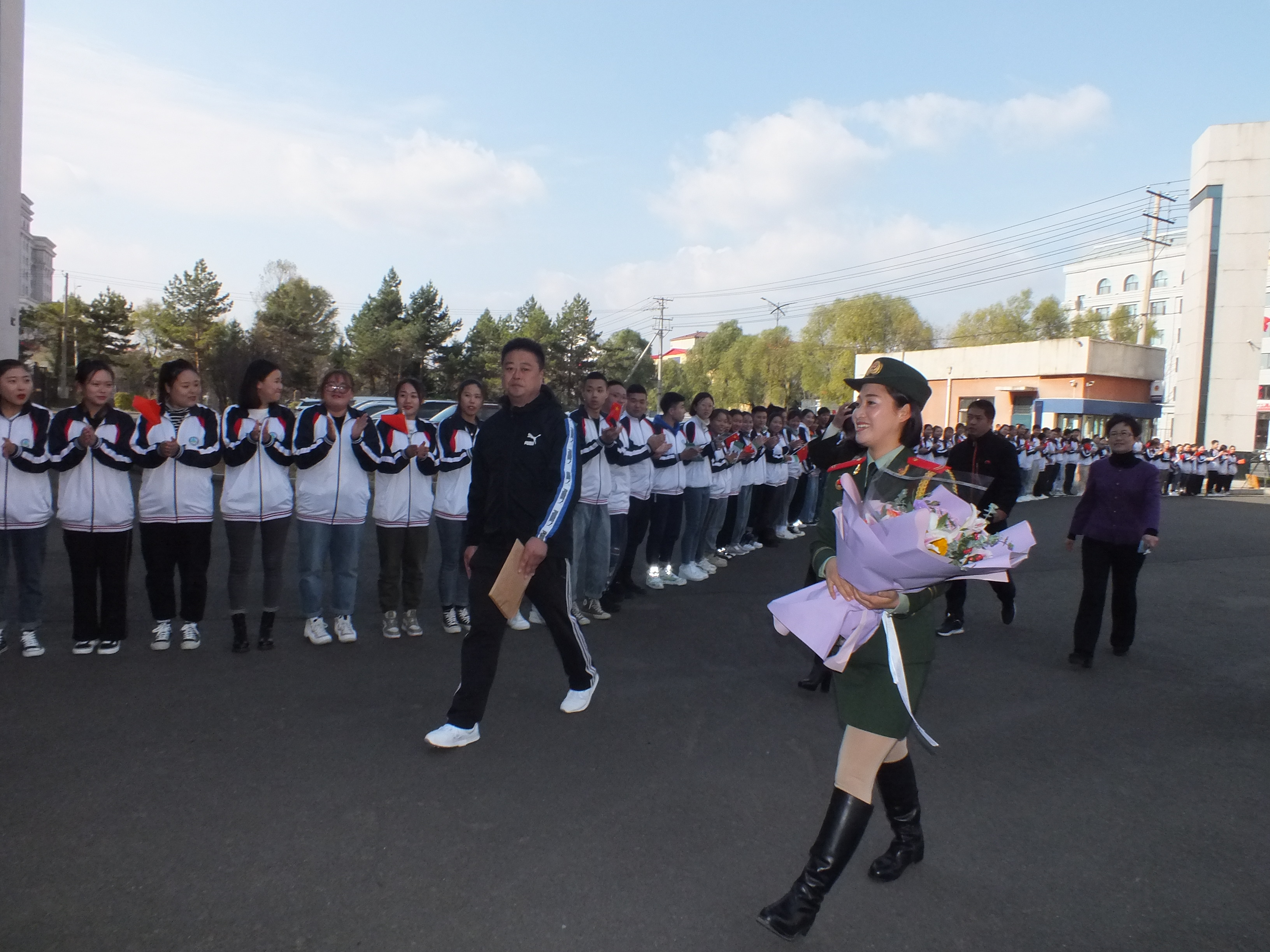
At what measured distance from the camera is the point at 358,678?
5734 mm

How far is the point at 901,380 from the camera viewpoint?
126 inches

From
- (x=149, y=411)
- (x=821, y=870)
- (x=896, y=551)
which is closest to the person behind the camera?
(x=896, y=551)

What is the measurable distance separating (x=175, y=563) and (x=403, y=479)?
169cm

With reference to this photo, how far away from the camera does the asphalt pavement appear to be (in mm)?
3100

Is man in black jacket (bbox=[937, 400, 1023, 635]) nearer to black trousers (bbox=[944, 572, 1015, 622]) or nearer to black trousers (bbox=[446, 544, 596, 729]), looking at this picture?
black trousers (bbox=[944, 572, 1015, 622])

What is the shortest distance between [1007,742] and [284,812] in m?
3.81

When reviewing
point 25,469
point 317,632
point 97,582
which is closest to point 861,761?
point 317,632

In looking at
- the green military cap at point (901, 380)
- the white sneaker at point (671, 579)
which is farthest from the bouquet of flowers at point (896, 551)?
the white sneaker at point (671, 579)

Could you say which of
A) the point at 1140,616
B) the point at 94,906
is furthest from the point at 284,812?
the point at 1140,616

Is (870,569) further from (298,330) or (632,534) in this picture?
(298,330)

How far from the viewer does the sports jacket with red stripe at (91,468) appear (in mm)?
5844

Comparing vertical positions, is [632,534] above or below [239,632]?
above

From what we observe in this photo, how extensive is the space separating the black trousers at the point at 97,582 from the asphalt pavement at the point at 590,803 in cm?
24

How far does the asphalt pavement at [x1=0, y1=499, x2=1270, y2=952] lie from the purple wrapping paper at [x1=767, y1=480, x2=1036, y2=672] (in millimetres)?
638
